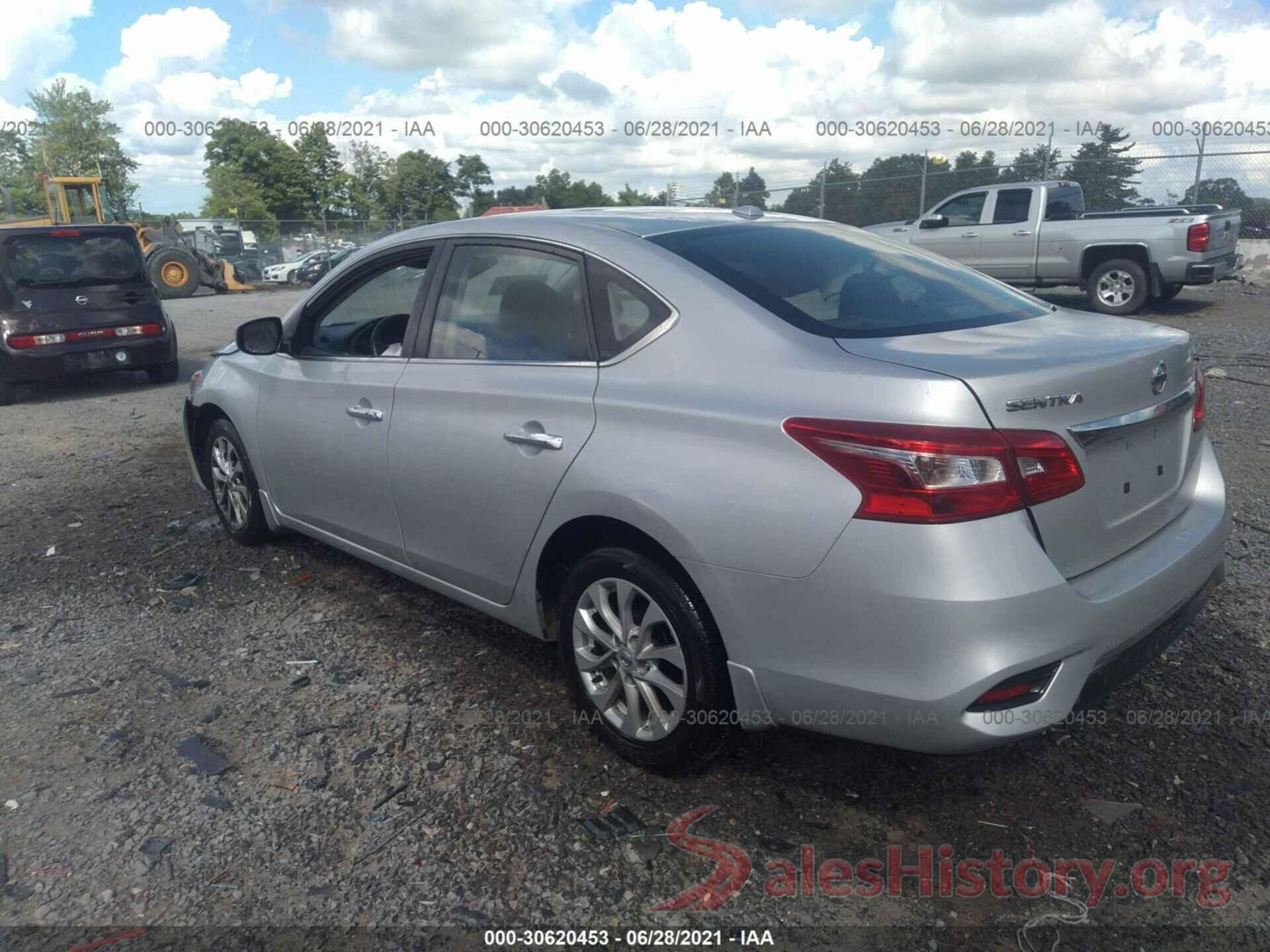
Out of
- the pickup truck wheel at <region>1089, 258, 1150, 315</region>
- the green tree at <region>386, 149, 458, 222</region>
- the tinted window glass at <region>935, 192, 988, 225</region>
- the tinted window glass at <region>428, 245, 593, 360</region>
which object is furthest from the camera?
the green tree at <region>386, 149, 458, 222</region>

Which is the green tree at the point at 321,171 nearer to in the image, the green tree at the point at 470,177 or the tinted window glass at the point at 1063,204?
the green tree at the point at 470,177

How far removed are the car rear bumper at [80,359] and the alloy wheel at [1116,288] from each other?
1191cm

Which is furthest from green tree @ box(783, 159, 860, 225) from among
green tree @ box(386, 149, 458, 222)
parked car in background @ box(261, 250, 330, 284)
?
green tree @ box(386, 149, 458, 222)

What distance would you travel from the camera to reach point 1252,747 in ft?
10.00

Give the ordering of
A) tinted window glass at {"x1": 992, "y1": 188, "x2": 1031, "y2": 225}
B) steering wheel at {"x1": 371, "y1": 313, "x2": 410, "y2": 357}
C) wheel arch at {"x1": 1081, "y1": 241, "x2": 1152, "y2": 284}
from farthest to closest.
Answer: tinted window glass at {"x1": 992, "y1": 188, "x2": 1031, "y2": 225} < wheel arch at {"x1": 1081, "y1": 241, "x2": 1152, "y2": 284} < steering wheel at {"x1": 371, "y1": 313, "x2": 410, "y2": 357}

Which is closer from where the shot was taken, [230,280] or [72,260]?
[72,260]

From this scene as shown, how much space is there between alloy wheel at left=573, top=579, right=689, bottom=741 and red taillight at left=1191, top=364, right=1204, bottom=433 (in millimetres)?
1761

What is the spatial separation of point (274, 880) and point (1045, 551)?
2186mm

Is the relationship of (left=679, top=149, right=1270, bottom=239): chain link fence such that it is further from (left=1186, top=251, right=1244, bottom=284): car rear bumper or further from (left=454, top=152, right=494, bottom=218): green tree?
(left=454, top=152, right=494, bottom=218): green tree

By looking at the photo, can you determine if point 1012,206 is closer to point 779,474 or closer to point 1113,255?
point 1113,255

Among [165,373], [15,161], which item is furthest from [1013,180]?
[15,161]

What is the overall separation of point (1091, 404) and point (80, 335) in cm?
1063

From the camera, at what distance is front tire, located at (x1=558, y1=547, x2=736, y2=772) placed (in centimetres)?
274

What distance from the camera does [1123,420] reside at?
8.47 feet
